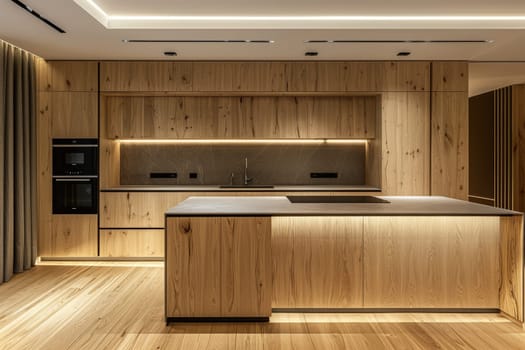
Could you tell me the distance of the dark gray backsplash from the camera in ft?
18.6

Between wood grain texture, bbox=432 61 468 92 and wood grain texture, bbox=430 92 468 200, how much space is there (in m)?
0.07

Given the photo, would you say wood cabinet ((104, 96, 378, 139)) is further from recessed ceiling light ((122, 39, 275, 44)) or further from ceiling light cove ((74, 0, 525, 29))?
ceiling light cove ((74, 0, 525, 29))

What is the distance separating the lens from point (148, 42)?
4.31m

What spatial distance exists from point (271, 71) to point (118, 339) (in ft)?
10.7

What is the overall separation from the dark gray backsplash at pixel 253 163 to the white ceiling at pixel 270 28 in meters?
1.37

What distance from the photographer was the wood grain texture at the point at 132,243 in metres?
5.11

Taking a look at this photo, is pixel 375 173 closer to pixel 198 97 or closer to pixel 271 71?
pixel 271 71

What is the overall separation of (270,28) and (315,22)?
15.8 inches

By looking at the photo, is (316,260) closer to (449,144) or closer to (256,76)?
(256,76)

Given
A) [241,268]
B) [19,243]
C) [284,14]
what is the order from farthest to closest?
[19,243], [284,14], [241,268]

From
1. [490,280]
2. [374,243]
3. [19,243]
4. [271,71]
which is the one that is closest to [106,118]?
[19,243]

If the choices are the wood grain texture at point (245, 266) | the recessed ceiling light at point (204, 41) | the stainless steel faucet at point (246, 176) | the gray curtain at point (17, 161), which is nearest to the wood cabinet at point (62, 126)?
the gray curtain at point (17, 161)

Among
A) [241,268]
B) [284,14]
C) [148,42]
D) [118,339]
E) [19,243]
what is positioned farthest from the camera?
[19,243]

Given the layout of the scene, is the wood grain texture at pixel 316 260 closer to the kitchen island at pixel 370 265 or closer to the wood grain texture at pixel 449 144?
the kitchen island at pixel 370 265
